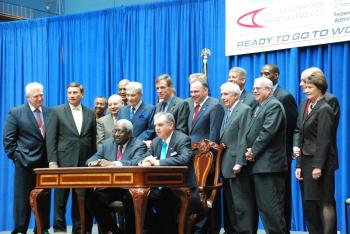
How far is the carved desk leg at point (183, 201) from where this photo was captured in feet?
17.7

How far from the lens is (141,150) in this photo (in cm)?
574

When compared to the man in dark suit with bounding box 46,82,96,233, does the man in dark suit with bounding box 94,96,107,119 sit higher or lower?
higher

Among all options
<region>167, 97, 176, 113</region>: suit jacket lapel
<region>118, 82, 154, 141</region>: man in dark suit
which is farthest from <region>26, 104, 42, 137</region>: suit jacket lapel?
<region>167, 97, 176, 113</region>: suit jacket lapel

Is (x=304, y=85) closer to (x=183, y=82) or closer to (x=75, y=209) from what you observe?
(x=75, y=209)

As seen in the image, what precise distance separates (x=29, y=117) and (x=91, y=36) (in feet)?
11.8

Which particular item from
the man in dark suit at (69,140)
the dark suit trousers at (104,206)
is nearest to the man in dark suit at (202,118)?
the dark suit trousers at (104,206)

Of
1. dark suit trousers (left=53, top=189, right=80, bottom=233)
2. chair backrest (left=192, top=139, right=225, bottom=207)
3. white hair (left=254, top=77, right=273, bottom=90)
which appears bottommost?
dark suit trousers (left=53, top=189, right=80, bottom=233)

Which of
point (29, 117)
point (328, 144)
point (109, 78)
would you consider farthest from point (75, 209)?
point (109, 78)

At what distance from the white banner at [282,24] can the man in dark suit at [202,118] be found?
6.31 feet

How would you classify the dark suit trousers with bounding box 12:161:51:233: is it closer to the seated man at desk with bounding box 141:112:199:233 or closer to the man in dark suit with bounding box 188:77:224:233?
the seated man at desk with bounding box 141:112:199:233

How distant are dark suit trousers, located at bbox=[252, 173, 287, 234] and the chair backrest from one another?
49 cm

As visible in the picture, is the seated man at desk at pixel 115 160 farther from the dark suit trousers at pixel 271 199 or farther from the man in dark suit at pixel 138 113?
the dark suit trousers at pixel 271 199

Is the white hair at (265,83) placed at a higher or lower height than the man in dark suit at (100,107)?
higher

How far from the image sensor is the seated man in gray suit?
22.9 ft
